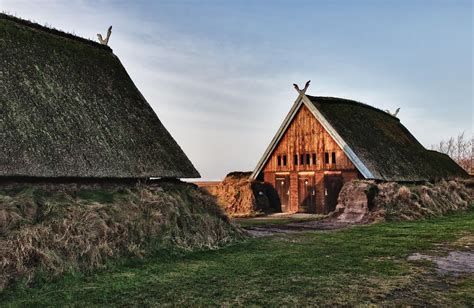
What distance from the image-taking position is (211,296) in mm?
7941

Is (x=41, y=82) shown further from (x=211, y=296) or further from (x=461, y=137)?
(x=461, y=137)

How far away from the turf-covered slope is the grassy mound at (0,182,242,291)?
13.0 metres

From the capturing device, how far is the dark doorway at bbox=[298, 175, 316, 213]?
26.9 metres

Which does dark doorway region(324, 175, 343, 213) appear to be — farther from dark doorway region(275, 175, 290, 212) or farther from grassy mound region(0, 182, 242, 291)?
grassy mound region(0, 182, 242, 291)

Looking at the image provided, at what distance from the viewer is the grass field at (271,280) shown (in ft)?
25.4

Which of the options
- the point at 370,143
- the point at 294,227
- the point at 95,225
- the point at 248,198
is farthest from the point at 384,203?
the point at 95,225

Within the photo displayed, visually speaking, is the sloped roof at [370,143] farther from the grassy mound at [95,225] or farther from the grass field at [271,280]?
the grassy mound at [95,225]

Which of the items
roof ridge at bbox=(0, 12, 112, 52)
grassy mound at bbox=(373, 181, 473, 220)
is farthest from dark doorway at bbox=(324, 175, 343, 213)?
roof ridge at bbox=(0, 12, 112, 52)

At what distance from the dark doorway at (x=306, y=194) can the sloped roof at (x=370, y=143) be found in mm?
3171

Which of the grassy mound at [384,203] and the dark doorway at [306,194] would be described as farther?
the dark doorway at [306,194]

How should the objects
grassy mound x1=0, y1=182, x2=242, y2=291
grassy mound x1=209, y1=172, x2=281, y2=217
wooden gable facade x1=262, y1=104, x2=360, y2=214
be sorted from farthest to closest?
grassy mound x1=209, y1=172, x2=281, y2=217, wooden gable facade x1=262, y1=104, x2=360, y2=214, grassy mound x1=0, y1=182, x2=242, y2=291

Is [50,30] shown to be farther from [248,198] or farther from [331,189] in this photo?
[331,189]

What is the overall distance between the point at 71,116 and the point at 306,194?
55.5ft

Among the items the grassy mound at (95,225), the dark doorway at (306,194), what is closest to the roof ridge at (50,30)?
the grassy mound at (95,225)
